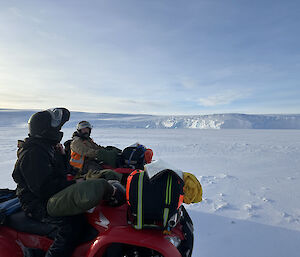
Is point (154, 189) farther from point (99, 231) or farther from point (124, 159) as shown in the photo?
point (124, 159)

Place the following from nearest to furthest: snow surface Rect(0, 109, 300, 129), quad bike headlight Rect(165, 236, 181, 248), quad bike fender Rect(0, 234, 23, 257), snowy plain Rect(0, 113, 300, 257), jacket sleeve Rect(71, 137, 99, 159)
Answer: quad bike headlight Rect(165, 236, 181, 248) < quad bike fender Rect(0, 234, 23, 257) < snowy plain Rect(0, 113, 300, 257) < jacket sleeve Rect(71, 137, 99, 159) < snow surface Rect(0, 109, 300, 129)

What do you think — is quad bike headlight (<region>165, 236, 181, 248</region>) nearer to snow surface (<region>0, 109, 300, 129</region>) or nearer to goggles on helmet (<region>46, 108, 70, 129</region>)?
goggles on helmet (<region>46, 108, 70, 129</region>)

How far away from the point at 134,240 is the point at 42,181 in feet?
2.76

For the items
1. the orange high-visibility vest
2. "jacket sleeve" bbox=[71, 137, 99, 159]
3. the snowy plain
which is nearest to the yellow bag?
the snowy plain

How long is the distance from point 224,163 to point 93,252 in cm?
665

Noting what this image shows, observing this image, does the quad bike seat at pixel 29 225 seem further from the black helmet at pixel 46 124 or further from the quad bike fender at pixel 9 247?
the black helmet at pixel 46 124

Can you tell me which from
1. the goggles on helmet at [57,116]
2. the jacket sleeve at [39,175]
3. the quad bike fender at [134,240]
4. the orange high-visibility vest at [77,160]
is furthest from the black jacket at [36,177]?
the orange high-visibility vest at [77,160]

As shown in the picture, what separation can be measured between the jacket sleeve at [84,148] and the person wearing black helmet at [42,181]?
166cm

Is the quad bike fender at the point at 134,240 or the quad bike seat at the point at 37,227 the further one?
the quad bike seat at the point at 37,227

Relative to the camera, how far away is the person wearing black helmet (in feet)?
5.28

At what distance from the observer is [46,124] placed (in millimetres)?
1775

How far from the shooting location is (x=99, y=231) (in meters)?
1.63

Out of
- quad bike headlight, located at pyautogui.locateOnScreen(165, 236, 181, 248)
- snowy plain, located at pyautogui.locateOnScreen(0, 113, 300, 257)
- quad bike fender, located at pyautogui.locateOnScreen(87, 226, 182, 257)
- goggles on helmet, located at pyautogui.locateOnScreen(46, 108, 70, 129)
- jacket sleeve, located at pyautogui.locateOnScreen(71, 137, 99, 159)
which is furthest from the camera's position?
jacket sleeve, located at pyautogui.locateOnScreen(71, 137, 99, 159)

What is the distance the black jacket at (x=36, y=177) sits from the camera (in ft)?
5.28
